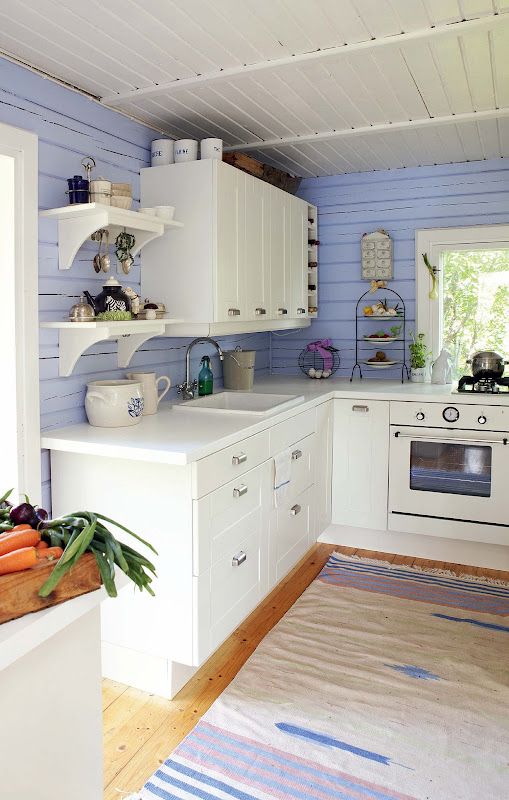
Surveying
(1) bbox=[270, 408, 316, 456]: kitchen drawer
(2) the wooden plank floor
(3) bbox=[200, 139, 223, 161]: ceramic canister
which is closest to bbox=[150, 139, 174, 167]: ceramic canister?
(3) bbox=[200, 139, 223, 161]: ceramic canister

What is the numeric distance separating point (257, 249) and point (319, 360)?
131 centimetres

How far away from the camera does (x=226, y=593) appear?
8.31 feet

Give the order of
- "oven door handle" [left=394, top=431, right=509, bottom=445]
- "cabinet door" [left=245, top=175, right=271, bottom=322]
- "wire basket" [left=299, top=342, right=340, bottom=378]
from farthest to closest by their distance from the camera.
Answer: "wire basket" [left=299, top=342, right=340, bottom=378] < "oven door handle" [left=394, top=431, right=509, bottom=445] < "cabinet door" [left=245, top=175, right=271, bottom=322]

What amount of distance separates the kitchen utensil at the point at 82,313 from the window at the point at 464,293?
2456 millimetres

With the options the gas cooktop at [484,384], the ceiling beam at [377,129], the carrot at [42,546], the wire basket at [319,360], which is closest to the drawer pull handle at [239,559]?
the carrot at [42,546]

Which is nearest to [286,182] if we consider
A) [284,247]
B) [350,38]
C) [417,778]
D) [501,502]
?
[284,247]

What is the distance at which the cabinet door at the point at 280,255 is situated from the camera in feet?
12.1

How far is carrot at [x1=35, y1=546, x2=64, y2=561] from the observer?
111cm

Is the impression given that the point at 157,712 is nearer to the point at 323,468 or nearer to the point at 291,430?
the point at 291,430

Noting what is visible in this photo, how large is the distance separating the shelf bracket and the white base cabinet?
2.07 ft

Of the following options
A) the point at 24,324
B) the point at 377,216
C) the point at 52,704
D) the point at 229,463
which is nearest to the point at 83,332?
the point at 24,324

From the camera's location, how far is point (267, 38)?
2240mm

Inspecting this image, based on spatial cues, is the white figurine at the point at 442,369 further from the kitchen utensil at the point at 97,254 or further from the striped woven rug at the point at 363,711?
the kitchen utensil at the point at 97,254

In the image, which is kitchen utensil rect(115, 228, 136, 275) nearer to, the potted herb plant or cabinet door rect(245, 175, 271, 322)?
cabinet door rect(245, 175, 271, 322)
